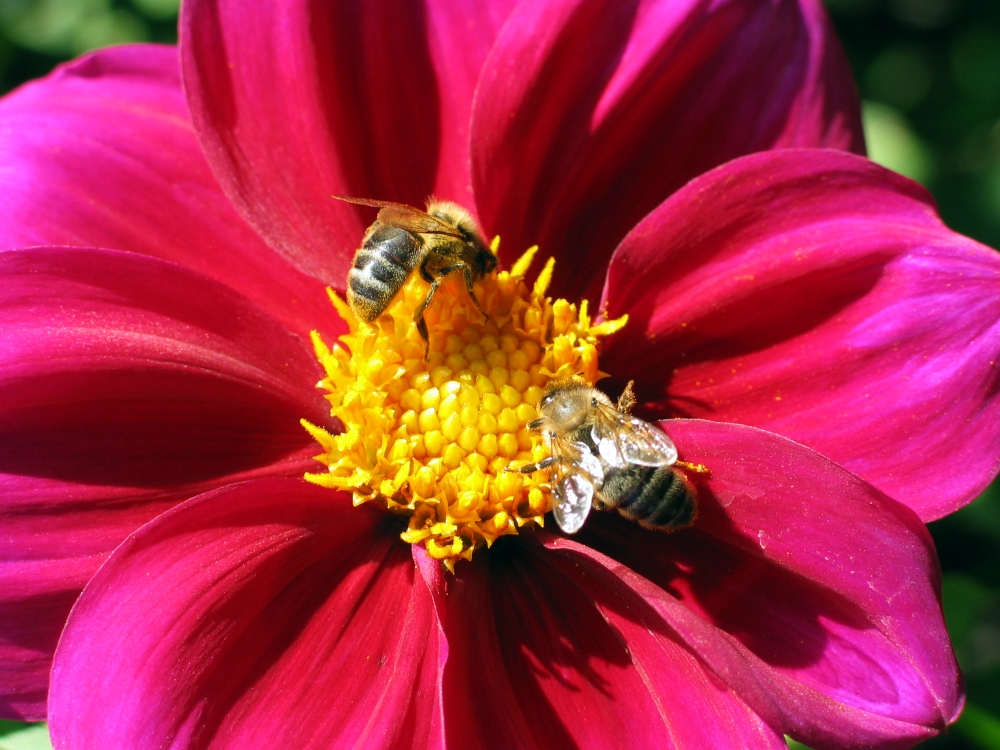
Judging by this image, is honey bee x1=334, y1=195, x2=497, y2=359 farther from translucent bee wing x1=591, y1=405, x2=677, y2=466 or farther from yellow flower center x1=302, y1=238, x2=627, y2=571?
translucent bee wing x1=591, y1=405, x2=677, y2=466

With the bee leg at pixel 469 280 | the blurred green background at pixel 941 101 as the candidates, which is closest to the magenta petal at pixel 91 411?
the bee leg at pixel 469 280

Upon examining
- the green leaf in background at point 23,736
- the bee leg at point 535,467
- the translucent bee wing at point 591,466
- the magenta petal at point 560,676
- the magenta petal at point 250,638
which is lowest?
the green leaf in background at point 23,736

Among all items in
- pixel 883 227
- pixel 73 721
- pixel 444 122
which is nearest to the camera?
pixel 73 721

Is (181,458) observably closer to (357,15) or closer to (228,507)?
(228,507)

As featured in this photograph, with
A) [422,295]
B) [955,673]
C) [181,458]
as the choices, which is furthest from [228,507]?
[955,673]

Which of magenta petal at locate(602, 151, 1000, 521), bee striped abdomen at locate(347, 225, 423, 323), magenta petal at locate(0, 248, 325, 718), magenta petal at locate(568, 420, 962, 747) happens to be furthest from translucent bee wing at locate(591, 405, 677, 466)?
magenta petal at locate(0, 248, 325, 718)

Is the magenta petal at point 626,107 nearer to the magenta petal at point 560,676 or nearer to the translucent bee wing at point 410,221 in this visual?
the translucent bee wing at point 410,221
